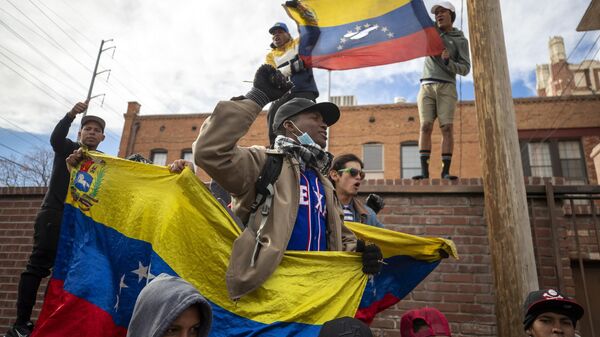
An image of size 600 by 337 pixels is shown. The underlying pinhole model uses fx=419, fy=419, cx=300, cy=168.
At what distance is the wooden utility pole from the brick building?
15201 mm

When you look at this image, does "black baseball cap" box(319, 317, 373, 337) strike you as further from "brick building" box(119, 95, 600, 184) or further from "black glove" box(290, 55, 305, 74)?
"brick building" box(119, 95, 600, 184)

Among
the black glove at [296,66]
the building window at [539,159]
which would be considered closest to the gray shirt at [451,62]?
the black glove at [296,66]

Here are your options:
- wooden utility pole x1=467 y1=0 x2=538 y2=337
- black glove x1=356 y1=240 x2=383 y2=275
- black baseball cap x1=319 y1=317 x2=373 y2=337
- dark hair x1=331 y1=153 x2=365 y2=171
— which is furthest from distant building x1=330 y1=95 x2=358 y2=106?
black baseball cap x1=319 y1=317 x2=373 y2=337

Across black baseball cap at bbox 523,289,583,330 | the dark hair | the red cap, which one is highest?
the dark hair

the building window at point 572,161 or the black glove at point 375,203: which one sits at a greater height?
the building window at point 572,161

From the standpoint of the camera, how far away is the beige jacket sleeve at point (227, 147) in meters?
2.11

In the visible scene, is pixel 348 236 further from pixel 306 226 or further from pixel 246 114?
pixel 246 114

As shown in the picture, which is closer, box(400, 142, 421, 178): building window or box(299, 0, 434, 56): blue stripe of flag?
box(299, 0, 434, 56): blue stripe of flag

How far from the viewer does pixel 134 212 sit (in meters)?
2.76

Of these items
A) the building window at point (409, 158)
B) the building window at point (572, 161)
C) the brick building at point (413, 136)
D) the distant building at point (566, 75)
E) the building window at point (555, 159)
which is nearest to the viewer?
the building window at point (572, 161)

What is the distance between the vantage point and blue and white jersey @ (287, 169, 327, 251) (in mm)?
2396

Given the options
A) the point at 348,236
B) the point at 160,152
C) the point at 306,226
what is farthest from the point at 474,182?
the point at 160,152

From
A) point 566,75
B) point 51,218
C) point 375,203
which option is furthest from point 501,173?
point 566,75

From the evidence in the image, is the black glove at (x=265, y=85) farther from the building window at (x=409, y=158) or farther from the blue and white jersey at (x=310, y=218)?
the building window at (x=409, y=158)
